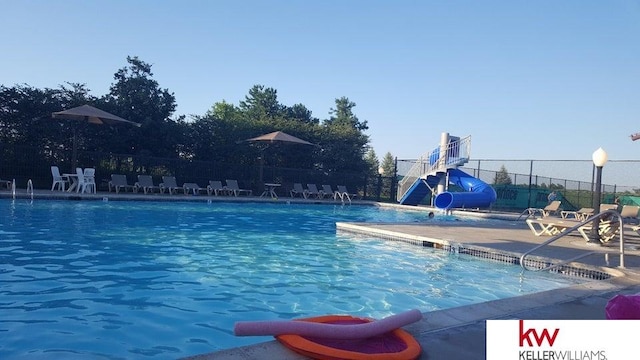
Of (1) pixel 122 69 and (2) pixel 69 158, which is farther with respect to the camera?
(1) pixel 122 69

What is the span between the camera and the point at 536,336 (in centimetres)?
187

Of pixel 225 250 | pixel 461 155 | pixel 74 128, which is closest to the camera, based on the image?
pixel 225 250

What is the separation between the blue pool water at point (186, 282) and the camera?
3.64m

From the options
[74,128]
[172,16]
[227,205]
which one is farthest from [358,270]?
[74,128]

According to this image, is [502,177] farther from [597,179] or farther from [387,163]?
[387,163]

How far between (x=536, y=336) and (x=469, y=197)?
1505cm

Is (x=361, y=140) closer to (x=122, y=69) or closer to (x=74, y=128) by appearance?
(x=122, y=69)

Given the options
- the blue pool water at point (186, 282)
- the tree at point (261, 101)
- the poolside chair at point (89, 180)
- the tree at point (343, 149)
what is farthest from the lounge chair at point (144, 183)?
the tree at point (261, 101)

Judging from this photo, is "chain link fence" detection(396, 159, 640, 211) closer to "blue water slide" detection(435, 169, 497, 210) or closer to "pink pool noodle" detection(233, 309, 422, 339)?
"blue water slide" detection(435, 169, 497, 210)

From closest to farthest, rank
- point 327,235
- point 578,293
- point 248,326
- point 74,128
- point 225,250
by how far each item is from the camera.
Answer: point 248,326 → point 578,293 → point 225,250 → point 327,235 → point 74,128

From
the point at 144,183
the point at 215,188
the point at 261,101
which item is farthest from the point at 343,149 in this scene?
the point at 261,101

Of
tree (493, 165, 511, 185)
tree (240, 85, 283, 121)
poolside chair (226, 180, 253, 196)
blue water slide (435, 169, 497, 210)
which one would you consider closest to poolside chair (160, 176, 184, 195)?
poolside chair (226, 180, 253, 196)

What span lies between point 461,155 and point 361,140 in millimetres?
7475

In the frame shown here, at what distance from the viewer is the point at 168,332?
12.3 ft
